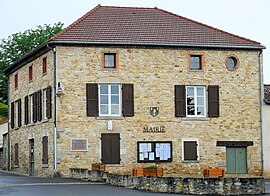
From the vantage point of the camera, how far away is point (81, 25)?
4128 cm

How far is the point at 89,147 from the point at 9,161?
1254cm

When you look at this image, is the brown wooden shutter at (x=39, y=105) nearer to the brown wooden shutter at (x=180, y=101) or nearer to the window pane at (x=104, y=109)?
the window pane at (x=104, y=109)

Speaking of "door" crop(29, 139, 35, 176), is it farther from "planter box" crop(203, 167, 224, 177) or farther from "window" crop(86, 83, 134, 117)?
"planter box" crop(203, 167, 224, 177)

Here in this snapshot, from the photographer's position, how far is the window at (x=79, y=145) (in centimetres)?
3925

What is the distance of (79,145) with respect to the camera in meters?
39.3

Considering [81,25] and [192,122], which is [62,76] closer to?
[81,25]

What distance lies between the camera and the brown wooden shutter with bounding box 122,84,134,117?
40.2m

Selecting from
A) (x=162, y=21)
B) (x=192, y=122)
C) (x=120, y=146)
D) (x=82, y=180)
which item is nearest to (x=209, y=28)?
(x=162, y=21)

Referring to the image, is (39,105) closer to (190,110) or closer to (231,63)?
(190,110)

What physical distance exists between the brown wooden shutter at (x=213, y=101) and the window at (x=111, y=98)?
422 centimetres

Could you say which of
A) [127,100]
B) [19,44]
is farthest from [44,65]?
[19,44]

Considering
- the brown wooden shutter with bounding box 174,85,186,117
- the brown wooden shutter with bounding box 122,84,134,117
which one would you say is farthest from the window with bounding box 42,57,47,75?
the brown wooden shutter with bounding box 174,85,186,117

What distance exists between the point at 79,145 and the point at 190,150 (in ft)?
19.5

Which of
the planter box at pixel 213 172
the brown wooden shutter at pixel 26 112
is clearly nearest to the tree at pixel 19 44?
the brown wooden shutter at pixel 26 112
